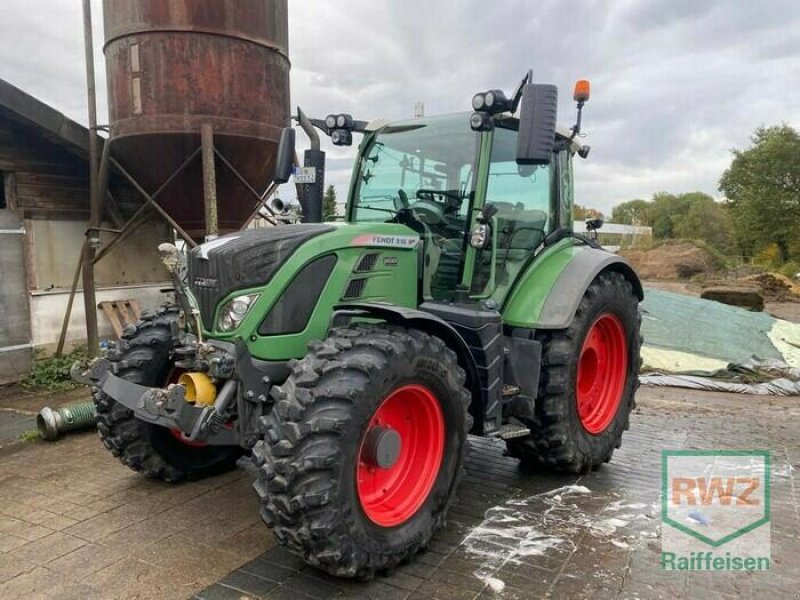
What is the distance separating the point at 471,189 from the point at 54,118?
556 centimetres

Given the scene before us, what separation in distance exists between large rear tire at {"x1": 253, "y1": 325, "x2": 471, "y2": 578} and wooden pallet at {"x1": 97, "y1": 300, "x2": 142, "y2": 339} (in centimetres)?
595

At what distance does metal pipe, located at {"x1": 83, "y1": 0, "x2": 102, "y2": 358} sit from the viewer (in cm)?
735

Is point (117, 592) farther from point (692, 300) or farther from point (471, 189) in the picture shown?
point (692, 300)

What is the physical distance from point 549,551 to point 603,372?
194 centimetres

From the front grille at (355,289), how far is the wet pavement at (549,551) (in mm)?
1333

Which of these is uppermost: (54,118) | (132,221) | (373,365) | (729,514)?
(54,118)

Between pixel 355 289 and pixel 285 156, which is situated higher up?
pixel 285 156

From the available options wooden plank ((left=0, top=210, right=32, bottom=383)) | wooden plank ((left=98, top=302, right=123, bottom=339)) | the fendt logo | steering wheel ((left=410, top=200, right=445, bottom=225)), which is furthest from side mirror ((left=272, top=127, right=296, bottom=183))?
wooden plank ((left=98, top=302, right=123, bottom=339))

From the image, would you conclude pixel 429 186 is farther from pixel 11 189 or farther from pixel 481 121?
pixel 11 189

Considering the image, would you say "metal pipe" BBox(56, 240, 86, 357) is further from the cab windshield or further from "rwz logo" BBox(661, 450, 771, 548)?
"rwz logo" BBox(661, 450, 771, 548)

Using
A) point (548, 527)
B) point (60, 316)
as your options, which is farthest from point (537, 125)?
point (60, 316)

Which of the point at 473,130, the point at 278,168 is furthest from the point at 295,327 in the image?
the point at 473,130

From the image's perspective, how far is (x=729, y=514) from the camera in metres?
3.60

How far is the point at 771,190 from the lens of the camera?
110 ft
